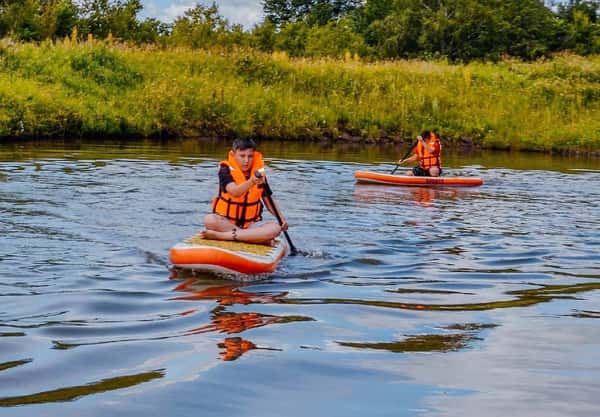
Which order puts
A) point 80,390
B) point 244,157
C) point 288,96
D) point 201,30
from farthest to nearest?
point 201,30 → point 288,96 → point 244,157 → point 80,390

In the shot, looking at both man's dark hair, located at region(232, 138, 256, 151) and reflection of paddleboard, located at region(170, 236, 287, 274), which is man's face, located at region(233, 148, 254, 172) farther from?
reflection of paddleboard, located at region(170, 236, 287, 274)

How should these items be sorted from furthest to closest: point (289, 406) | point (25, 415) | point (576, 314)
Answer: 1. point (576, 314)
2. point (289, 406)
3. point (25, 415)

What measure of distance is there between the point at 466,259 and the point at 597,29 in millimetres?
45919

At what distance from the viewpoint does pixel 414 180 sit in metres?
14.7

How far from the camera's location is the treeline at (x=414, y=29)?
3978 centimetres

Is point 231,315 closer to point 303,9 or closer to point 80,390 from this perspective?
point 80,390

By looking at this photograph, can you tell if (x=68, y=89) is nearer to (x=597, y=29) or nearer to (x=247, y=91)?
(x=247, y=91)

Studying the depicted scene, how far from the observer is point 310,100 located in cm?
2614

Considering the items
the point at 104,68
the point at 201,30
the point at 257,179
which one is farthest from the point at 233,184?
the point at 201,30

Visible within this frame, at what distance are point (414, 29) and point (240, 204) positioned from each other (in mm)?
42983

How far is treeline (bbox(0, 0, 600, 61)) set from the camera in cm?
3978

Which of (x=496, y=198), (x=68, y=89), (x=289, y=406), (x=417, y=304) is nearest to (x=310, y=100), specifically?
(x=68, y=89)

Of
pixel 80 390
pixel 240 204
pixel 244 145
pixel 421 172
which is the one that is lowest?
pixel 80 390

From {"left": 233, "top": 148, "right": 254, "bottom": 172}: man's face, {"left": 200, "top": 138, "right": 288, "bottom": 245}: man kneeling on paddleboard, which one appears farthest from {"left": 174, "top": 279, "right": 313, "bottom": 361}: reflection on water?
{"left": 233, "top": 148, "right": 254, "bottom": 172}: man's face
